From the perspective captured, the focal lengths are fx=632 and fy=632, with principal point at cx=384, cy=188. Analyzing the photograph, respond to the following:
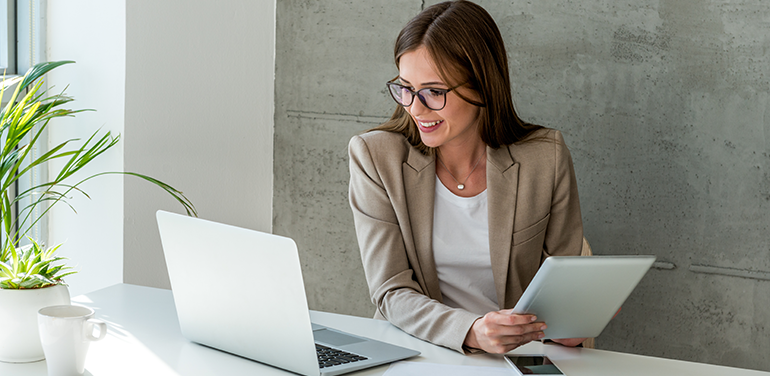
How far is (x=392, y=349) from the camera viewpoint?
1331 mm

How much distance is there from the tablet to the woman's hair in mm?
714

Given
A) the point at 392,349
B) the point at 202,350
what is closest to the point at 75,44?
the point at 202,350

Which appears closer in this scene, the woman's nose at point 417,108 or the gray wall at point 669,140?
the woman's nose at point 417,108

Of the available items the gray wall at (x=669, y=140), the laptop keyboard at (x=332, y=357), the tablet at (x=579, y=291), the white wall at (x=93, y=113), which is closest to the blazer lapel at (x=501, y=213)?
the tablet at (x=579, y=291)

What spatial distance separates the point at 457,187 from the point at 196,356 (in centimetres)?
96

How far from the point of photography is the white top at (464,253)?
6.04 feet

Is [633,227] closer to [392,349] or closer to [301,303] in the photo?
[392,349]

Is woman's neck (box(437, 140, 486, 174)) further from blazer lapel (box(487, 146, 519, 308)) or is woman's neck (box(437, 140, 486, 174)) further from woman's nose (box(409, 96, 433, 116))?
woman's nose (box(409, 96, 433, 116))

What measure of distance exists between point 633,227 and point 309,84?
1.52 m

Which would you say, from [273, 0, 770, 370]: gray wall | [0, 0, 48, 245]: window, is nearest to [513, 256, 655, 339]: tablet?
[273, 0, 770, 370]: gray wall

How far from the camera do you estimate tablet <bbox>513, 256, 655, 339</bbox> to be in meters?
1.16

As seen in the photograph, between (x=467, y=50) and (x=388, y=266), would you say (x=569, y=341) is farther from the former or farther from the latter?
(x=467, y=50)

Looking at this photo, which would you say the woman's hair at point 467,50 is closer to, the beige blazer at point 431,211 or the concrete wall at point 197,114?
the beige blazer at point 431,211

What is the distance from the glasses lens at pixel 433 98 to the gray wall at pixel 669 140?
2.88 feet
